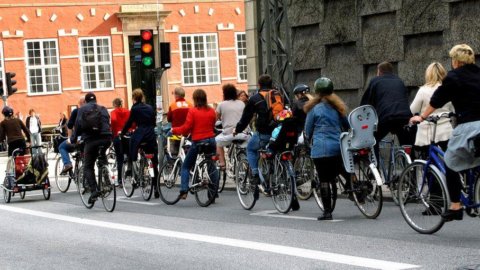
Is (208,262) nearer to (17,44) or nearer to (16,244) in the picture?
(16,244)

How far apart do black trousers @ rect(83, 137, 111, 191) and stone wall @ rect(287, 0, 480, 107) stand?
5973mm

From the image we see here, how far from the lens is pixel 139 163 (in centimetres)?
1872

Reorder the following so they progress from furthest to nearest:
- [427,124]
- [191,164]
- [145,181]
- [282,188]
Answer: [145,181]
[191,164]
[282,188]
[427,124]

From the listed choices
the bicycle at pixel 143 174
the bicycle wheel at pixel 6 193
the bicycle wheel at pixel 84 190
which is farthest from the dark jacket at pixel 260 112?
the bicycle wheel at pixel 6 193

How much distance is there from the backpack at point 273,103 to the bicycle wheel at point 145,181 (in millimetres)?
3329

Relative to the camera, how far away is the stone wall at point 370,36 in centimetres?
1903

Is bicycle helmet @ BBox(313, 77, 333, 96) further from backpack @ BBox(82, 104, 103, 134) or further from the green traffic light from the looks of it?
the green traffic light

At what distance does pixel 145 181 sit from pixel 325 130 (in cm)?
597

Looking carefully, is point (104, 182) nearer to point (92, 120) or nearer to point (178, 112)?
point (92, 120)

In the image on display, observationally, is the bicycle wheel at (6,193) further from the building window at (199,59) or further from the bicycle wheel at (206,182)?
the building window at (199,59)

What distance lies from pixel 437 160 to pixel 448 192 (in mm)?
409

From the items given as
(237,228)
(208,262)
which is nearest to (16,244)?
(237,228)

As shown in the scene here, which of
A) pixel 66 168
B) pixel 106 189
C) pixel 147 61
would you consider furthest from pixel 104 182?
pixel 147 61

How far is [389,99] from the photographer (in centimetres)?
1464
